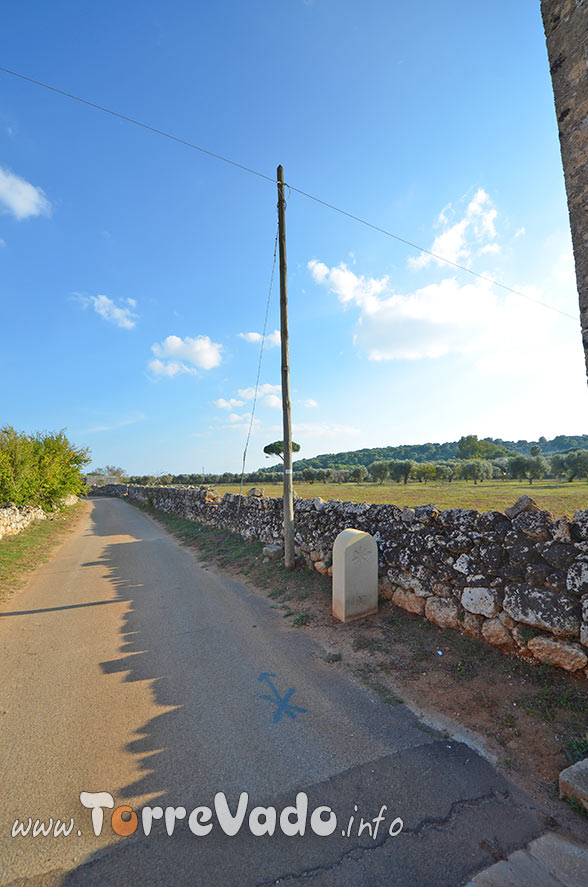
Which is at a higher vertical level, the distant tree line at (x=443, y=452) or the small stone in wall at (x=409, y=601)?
the distant tree line at (x=443, y=452)

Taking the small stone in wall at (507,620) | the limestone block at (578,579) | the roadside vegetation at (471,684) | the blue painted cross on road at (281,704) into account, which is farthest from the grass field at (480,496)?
the blue painted cross on road at (281,704)

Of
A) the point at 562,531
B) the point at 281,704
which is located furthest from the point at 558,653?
the point at 281,704

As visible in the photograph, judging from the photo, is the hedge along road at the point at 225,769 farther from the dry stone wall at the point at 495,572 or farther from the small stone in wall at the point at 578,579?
the small stone in wall at the point at 578,579

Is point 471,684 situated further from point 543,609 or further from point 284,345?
point 284,345

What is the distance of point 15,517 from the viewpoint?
15.7m

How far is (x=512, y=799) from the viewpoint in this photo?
269 cm

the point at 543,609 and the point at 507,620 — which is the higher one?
the point at 543,609

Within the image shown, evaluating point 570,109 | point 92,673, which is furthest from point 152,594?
point 570,109

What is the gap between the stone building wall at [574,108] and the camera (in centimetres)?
338

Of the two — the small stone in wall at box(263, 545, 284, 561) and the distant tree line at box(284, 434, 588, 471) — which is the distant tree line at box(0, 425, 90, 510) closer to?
the small stone in wall at box(263, 545, 284, 561)

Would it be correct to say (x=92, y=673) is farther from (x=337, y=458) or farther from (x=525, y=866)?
(x=337, y=458)

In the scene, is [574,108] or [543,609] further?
[543,609]

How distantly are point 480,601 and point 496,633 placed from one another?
359mm

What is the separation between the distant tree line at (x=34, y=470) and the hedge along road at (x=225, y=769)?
14812 millimetres
